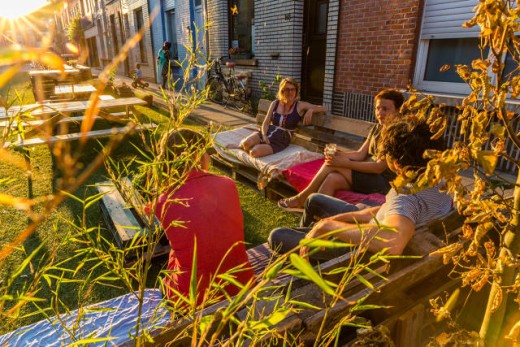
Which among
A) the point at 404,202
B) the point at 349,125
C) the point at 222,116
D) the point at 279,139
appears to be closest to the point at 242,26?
the point at 222,116

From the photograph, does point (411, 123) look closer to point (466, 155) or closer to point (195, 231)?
point (466, 155)

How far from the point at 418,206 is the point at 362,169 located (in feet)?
4.83

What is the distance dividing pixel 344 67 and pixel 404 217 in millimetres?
5412

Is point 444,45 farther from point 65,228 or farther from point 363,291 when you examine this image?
point 65,228

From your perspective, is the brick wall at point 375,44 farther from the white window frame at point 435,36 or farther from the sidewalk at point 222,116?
the sidewalk at point 222,116

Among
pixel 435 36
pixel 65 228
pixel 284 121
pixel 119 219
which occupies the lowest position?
pixel 65 228

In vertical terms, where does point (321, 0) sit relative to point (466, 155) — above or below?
above

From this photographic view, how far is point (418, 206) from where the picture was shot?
6.27 feet

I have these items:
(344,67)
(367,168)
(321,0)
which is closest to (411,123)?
(367,168)

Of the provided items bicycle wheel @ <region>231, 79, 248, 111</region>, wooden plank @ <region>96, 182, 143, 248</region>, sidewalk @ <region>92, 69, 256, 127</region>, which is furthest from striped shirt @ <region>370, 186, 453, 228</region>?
bicycle wheel @ <region>231, 79, 248, 111</region>

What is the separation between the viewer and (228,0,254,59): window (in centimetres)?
981

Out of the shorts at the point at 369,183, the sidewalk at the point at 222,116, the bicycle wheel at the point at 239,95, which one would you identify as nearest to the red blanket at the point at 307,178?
the shorts at the point at 369,183

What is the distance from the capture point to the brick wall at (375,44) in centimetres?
543

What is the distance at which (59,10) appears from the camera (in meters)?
0.53
